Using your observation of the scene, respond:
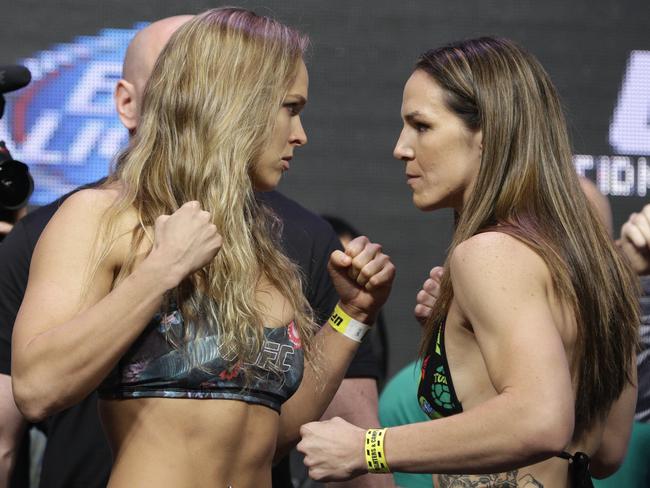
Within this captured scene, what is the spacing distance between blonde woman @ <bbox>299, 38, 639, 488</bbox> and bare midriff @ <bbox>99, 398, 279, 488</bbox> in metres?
0.13

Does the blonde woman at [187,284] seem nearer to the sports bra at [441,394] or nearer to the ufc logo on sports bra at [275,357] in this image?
the ufc logo on sports bra at [275,357]

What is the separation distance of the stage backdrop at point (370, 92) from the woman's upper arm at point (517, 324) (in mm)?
1558

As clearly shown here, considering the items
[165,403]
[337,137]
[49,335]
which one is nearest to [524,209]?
[165,403]

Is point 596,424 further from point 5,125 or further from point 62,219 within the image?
point 5,125

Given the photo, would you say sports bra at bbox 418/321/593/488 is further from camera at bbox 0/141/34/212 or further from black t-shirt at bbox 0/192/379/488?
camera at bbox 0/141/34/212

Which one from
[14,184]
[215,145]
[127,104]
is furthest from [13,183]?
[215,145]

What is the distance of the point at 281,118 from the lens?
6.37ft

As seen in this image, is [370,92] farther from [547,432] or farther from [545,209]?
[547,432]

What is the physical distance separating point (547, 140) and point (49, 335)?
908 mm

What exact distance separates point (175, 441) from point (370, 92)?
181 cm

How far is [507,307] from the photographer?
5.45 ft

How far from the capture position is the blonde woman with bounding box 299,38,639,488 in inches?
64.6

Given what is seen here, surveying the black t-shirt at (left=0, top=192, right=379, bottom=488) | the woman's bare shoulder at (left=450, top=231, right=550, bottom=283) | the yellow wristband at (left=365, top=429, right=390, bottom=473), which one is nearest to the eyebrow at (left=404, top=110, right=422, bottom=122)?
the woman's bare shoulder at (left=450, top=231, right=550, bottom=283)

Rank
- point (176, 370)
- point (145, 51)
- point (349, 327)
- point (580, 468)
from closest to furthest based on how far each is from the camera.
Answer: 1. point (176, 370)
2. point (580, 468)
3. point (349, 327)
4. point (145, 51)
